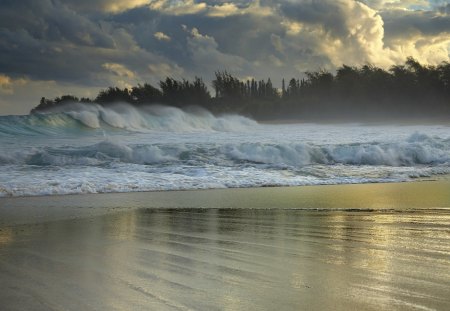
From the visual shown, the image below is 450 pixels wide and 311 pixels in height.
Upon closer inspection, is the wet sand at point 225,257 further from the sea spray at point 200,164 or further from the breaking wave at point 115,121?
the breaking wave at point 115,121

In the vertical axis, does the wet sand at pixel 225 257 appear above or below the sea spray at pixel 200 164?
below

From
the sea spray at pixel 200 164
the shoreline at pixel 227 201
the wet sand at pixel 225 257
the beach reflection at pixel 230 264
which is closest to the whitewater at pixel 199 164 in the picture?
the sea spray at pixel 200 164

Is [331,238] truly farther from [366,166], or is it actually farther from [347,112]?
[347,112]

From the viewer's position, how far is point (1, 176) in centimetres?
1004

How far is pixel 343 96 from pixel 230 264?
48189 millimetres

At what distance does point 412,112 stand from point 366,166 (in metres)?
30.4

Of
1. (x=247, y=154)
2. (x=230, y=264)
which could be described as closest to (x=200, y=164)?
(x=247, y=154)

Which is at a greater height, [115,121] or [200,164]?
[115,121]

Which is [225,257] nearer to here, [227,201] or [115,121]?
[227,201]

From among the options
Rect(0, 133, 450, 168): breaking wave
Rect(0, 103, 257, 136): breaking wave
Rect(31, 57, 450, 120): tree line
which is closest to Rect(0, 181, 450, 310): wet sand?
Rect(0, 133, 450, 168): breaking wave

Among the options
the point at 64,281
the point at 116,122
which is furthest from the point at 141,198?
the point at 116,122

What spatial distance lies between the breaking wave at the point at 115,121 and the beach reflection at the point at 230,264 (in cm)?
1842

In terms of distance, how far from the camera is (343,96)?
4947cm

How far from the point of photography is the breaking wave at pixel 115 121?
75.7 ft
